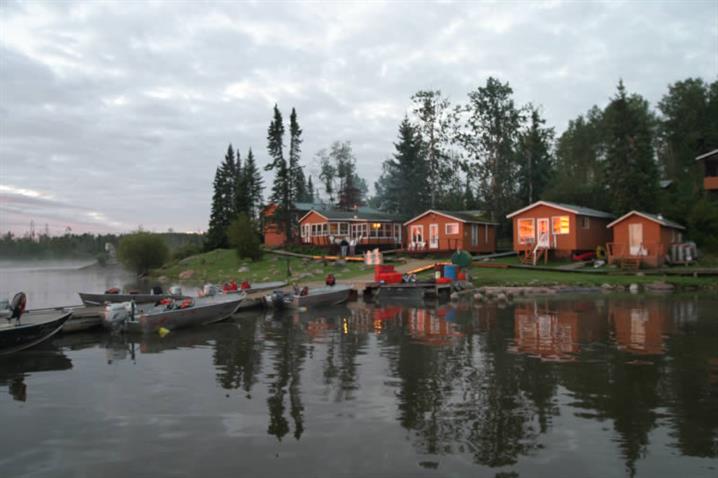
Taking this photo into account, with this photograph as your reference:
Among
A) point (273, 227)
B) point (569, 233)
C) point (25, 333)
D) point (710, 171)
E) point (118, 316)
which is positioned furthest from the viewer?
point (273, 227)

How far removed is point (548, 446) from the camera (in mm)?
8305

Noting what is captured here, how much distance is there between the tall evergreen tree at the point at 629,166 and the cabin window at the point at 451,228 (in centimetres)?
1277

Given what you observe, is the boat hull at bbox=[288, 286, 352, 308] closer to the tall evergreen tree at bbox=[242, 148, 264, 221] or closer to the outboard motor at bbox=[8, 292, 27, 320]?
the outboard motor at bbox=[8, 292, 27, 320]

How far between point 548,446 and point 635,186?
41305mm

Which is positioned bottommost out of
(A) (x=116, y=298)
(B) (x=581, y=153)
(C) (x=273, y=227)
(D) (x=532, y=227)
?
(A) (x=116, y=298)

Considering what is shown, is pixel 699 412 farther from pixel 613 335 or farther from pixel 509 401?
pixel 613 335

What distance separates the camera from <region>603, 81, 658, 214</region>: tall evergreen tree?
4422 cm

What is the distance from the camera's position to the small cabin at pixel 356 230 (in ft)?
182

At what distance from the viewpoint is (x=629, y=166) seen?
1779 inches

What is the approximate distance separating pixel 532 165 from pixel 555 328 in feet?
130

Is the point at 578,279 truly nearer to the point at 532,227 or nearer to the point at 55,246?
the point at 532,227

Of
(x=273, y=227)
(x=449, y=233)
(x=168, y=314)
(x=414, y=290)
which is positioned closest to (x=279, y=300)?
(x=168, y=314)

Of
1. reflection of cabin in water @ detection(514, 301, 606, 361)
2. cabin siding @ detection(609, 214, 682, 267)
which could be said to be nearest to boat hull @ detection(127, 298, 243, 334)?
reflection of cabin in water @ detection(514, 301, 606, 361)

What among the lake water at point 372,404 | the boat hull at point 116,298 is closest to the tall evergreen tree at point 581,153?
the boat hull at point 116,298
